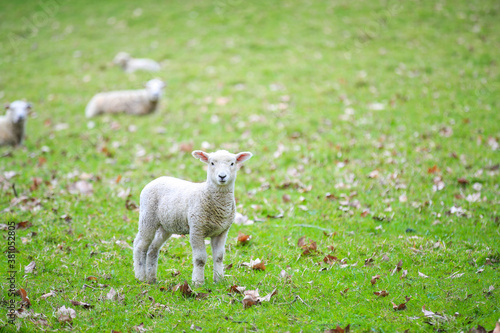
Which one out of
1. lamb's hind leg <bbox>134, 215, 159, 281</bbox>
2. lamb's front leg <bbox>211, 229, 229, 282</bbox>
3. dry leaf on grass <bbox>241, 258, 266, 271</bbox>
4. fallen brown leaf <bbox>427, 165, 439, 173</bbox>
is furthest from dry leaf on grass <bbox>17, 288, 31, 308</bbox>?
fallen brown leaf <bbox>427, 165, 439, 173</bbox>

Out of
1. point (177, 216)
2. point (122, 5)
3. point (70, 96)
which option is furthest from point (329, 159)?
point (122, 5)

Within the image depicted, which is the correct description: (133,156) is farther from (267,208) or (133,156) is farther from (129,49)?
(129,49)

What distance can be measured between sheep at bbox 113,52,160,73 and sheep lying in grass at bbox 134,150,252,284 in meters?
13.0

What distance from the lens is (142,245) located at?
5145 millimetres

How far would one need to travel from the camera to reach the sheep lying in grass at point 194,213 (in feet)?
15.5

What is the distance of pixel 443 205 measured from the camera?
7078 millimetres

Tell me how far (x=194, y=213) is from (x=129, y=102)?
9.81 meters

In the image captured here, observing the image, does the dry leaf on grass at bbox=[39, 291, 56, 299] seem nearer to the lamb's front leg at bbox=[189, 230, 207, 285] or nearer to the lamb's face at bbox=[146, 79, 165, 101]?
the lamb's front leg at bbox=[189, 230, 207, 285]

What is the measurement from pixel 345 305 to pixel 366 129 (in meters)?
7.11

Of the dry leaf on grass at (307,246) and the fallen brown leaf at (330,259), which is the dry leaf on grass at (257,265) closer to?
the dry leaf on grass at (307,246)

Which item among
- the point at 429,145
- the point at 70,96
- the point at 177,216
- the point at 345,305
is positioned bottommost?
the point at 70,96

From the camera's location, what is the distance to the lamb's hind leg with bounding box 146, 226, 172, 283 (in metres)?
5.12

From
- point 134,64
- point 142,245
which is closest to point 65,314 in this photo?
point 142,245

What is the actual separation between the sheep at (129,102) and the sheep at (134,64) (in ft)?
12.2
